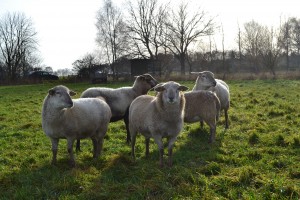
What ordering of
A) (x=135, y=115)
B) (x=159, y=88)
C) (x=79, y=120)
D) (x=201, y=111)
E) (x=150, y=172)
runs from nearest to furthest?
1. (x=150, y=172)
2. (x=159, y=88)
3. (x=79, y=120)
4. (x=135, y=115)
5. (x=201, y=111)

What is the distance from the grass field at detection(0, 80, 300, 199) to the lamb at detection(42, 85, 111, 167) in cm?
54

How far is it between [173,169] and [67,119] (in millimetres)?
2403

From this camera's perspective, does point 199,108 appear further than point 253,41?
No

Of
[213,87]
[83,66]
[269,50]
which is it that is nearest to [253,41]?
[269,50]

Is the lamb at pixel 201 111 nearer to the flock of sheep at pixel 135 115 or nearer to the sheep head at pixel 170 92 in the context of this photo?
the flock of sheep at pixel 135 115

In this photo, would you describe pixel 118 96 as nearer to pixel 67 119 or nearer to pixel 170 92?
pixel 67 119

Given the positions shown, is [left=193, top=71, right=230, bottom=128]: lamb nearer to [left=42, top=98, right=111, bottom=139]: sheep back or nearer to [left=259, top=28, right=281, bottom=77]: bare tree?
[left=42, top=98, right=111, bottom=139]: sheep back

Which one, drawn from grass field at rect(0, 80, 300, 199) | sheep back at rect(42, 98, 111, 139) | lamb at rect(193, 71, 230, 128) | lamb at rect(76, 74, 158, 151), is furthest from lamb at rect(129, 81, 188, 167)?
lamb at rect(193, 71, 230, 128)

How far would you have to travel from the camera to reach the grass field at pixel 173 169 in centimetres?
468

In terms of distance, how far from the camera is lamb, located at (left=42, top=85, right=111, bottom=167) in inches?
240

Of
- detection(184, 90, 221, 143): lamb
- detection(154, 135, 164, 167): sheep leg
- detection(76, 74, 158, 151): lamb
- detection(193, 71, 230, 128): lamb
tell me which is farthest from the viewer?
detection(193, 71, 230, 128): lamb

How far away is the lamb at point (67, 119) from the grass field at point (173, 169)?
0.54 m

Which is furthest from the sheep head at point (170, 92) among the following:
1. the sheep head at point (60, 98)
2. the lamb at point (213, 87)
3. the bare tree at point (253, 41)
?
the bare tree at point (253, 41)

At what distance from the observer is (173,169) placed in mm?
5633
